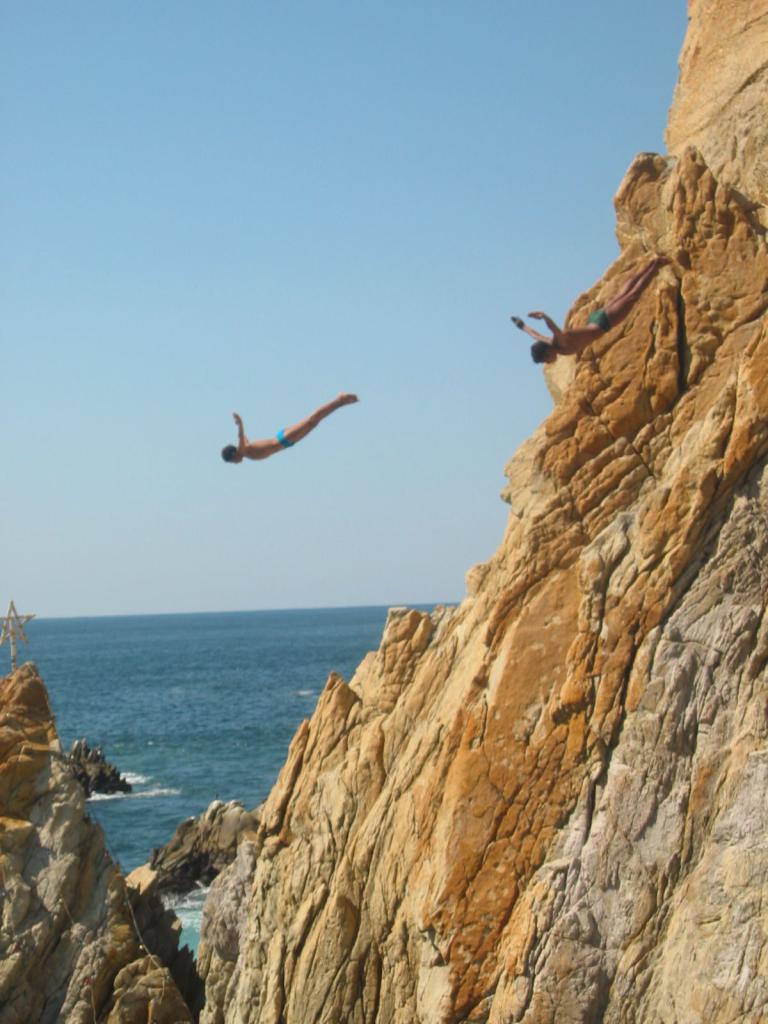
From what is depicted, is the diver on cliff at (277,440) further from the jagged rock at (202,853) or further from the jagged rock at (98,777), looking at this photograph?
the jagged rock at (98,777)

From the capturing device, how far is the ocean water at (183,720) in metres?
52.7

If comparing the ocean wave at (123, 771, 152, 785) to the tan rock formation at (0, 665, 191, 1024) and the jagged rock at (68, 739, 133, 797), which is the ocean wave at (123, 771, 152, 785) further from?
the tan rock formation at (0, 665, 191, 1024)

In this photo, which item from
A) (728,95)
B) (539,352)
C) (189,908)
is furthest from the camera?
(189,908)

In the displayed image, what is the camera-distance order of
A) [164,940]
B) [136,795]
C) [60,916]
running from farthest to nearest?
[136,795] < [164,940] < [60,916]

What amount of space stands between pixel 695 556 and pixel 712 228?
182 inches

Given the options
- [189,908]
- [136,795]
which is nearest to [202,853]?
[189,908]

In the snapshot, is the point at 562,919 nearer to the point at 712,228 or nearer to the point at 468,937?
the point at 468,937

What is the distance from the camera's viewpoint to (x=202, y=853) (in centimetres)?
3769

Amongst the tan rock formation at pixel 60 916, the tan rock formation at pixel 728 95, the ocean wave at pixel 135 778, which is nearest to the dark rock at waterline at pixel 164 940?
the tan rock formation at pixel 60 916

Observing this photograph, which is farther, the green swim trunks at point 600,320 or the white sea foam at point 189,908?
the white sea foam at point 189,908

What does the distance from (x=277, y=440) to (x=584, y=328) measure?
4.15m

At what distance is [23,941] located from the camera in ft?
61.1

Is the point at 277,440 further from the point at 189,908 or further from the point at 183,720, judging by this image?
the point at 183,720

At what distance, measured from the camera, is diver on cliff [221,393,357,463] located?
1534 centimetres
